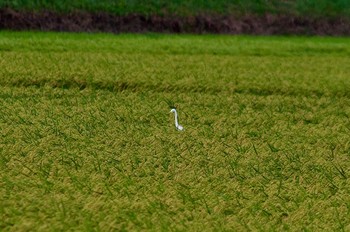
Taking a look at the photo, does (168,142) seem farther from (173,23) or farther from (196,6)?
(196,6)

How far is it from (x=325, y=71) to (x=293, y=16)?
3.62 meters

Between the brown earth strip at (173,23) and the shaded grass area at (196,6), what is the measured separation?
19 centimetres

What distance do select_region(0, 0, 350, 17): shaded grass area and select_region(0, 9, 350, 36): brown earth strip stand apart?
0.63ft

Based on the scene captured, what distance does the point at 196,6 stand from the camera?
9.80 m

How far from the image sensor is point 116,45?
7.21 metres

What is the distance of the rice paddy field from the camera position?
2730 millimetres

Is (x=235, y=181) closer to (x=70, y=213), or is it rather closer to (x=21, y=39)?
(x=70, y=213)

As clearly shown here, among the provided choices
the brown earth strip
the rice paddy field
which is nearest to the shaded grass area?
the brown earth strip

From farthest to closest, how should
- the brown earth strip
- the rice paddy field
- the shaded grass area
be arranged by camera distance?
the shaded grass area
the brown earth strip
the rice paddy field

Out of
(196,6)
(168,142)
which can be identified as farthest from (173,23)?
(168,142)

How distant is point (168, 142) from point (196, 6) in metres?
6.37

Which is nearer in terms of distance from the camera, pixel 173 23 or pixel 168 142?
pixel 168 142

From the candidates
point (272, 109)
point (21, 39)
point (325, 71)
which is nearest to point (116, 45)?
point (21, 39)

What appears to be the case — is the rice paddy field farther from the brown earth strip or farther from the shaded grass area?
the shaded grass area
